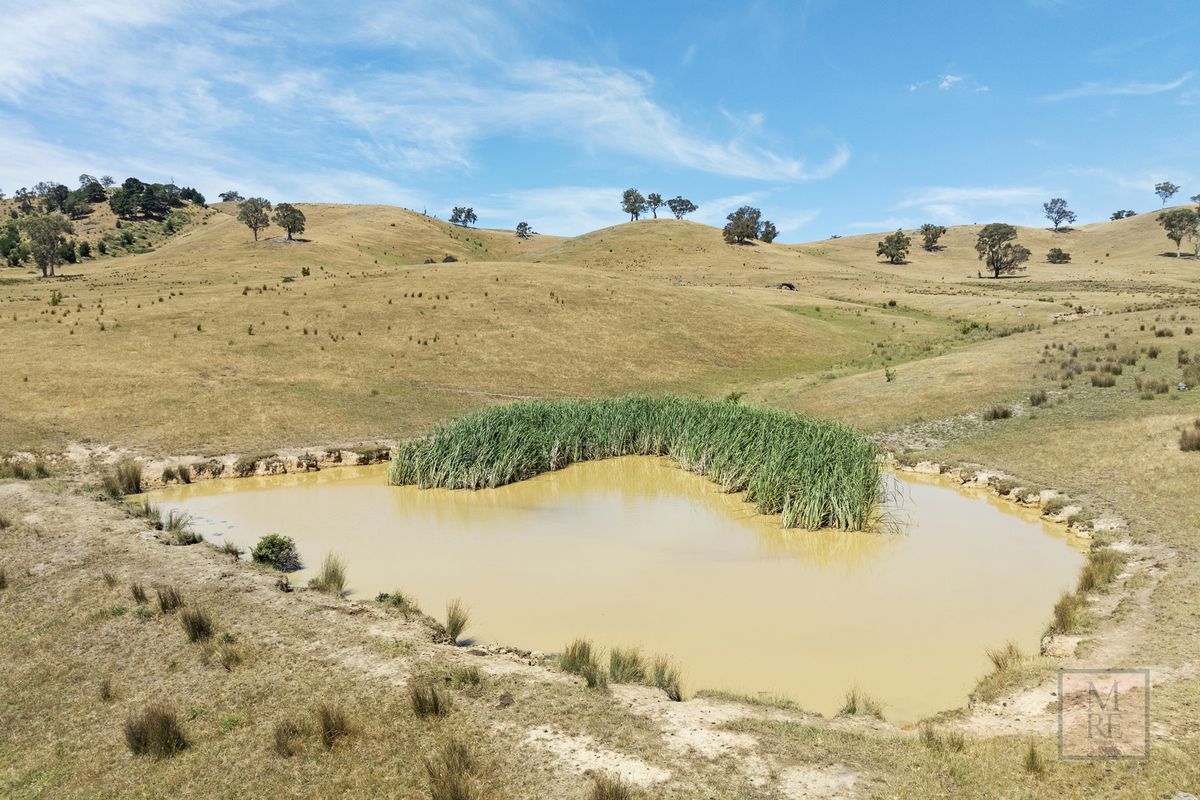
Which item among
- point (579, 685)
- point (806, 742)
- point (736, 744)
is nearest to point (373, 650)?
point (579, 685)

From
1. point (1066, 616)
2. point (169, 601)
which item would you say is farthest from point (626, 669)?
point (169, 601)

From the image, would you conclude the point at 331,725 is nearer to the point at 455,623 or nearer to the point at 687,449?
the point at 455,623

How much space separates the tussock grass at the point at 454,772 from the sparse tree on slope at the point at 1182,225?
465ft

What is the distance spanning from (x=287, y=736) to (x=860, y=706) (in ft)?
24.3

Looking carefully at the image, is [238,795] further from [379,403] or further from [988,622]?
[379,403]

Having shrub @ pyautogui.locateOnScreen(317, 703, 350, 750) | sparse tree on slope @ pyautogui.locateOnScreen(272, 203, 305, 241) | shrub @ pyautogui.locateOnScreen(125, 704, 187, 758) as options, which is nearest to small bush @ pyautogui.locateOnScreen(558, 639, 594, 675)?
shrub @ pyautogui.locateOnScreen(317, 703, 350, 750)

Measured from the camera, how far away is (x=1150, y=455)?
18938mm

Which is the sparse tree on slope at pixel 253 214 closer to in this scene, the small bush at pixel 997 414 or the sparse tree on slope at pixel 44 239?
the sparse tree on slope at pixel 44 239

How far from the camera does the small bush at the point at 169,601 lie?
10875mm

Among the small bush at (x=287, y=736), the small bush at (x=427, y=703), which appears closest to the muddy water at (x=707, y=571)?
the small bush at (x=427, y=703)

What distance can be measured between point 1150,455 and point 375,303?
1886 inches

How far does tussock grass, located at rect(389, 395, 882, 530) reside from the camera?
698 inches

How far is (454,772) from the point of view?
6.87m

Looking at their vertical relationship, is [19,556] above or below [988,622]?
above
